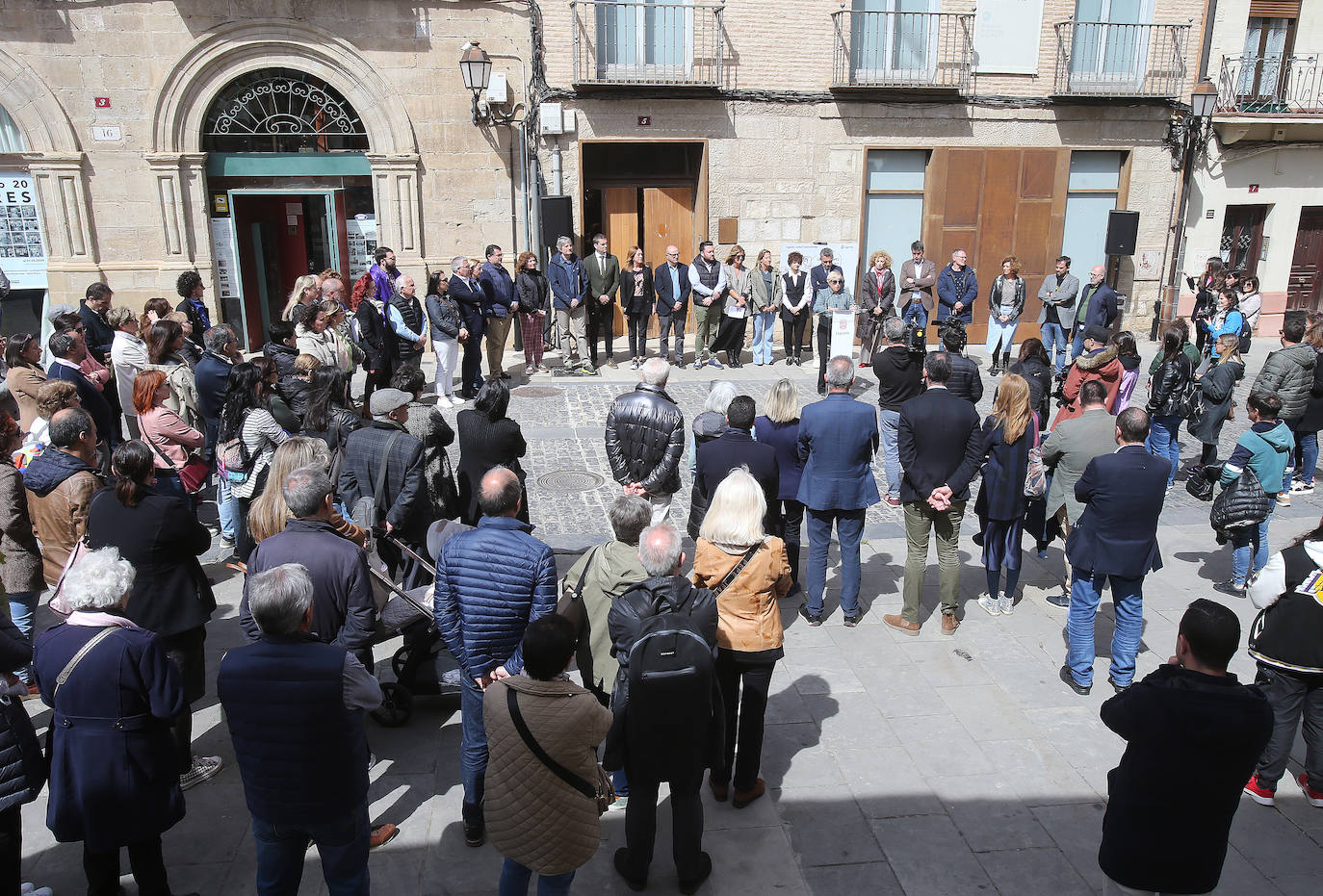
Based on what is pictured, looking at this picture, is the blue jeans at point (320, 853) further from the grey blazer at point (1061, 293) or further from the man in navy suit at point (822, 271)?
the grey blazer at point (1061, 293)

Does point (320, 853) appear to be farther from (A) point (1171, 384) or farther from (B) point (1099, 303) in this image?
(B) point (1099, 303)

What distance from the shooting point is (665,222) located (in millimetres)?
16422

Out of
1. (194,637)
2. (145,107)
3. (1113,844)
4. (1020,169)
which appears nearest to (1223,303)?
(1020,169)

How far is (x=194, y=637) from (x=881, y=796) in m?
3.56

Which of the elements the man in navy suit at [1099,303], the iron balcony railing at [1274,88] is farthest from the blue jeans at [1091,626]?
the iron balcony railing at [1274,88]

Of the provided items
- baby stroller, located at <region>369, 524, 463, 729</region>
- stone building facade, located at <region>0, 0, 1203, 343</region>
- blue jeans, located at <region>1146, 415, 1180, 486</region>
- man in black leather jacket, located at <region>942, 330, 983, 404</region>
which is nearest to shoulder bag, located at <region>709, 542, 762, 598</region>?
baby stroller, located at <region>369, 524, 463, 729</region>

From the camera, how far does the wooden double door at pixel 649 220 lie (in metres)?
16.2

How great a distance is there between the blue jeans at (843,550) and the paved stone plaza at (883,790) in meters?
0.26

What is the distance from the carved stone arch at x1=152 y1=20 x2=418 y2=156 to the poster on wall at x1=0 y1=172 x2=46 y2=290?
2.01 m

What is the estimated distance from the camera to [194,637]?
16.0 ft

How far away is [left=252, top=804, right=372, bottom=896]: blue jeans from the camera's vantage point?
11.7 ft

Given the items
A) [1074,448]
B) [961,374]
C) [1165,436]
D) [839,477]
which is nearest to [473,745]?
[839,477]

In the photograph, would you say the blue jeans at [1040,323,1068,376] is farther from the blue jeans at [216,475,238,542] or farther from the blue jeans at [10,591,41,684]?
the blue jeans at [10,591,41,684]

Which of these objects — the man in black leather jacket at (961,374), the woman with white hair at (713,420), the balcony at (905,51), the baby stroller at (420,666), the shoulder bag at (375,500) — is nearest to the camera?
the baby stroller at (420,666)
